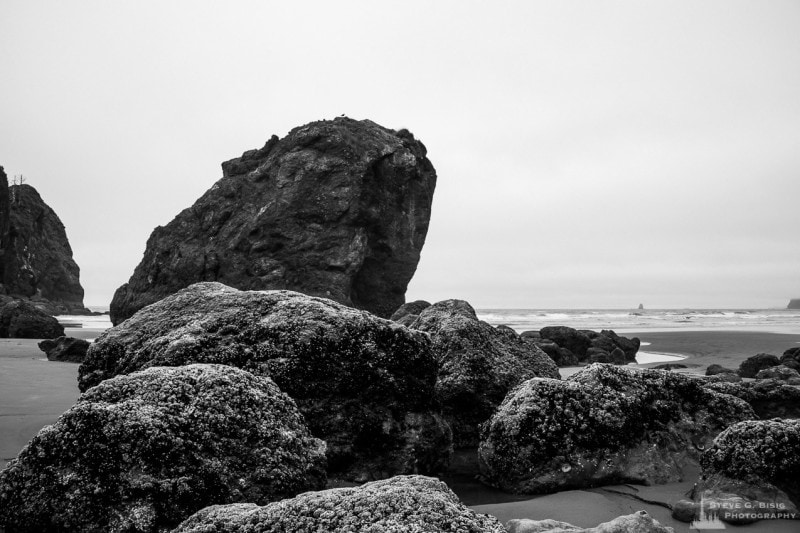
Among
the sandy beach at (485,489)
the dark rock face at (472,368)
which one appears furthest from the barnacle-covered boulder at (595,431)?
the dark rock face at (472,368)

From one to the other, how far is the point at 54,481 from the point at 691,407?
495 centimetres

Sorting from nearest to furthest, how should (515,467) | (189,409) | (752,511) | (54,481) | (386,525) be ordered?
(386,525) < (54,481) < (189,409) < (752,511) < (515,467)

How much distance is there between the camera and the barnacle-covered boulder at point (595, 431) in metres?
4.34

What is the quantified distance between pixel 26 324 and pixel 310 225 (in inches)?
437

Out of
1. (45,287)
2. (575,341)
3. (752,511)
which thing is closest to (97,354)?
(752,511)

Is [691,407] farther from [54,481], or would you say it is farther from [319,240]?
[319,240]

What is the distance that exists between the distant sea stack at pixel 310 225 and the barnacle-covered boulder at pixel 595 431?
18074 mm

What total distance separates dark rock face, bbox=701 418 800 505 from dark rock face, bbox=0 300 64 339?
21423 mm

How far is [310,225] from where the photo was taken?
23969 mm

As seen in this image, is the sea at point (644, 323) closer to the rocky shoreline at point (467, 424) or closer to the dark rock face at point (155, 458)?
the rocky shoreline at point (467, 424)

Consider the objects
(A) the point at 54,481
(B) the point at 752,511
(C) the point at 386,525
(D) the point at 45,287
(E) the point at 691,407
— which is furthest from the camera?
(D) the point at 45,287

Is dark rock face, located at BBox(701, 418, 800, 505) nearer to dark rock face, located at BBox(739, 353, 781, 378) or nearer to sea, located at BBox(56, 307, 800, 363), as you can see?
dark rock face, located at BBox(739, 353, 781, 378)

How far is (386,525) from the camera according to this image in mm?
2146

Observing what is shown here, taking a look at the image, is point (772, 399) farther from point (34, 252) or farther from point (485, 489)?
point (34, 252)
